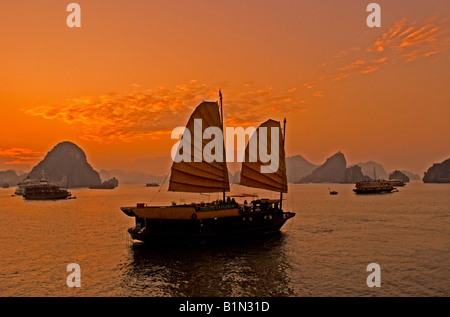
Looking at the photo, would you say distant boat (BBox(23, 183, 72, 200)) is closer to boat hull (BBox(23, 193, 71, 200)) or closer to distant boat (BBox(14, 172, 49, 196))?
boat hull (BBox(23, 193, 71, 200))

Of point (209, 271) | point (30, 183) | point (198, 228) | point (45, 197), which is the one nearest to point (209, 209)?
point (198, 228)

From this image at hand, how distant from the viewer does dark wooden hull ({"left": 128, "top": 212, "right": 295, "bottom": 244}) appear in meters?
29.3

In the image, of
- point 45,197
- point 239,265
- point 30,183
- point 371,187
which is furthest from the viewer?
point 30,183

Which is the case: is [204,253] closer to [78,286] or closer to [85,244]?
[78,286]

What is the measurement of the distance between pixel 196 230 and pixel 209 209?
2.27 metres

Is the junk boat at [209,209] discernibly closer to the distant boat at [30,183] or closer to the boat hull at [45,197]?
the boat hull at [45,197]

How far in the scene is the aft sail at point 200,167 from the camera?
34.0 meters


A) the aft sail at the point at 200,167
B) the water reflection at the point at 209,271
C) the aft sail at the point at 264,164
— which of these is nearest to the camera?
the water reflection at the point at 209,271

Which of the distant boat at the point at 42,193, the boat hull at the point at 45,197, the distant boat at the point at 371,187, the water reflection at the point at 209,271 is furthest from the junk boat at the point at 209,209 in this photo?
the distant boat at the point at 371,187

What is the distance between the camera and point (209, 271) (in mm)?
22297

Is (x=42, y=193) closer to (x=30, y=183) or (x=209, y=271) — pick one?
(x=30, y=183)

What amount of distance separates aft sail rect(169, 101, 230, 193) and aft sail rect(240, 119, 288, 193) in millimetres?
5893

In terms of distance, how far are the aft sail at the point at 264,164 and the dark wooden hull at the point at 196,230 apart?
7.54 m
